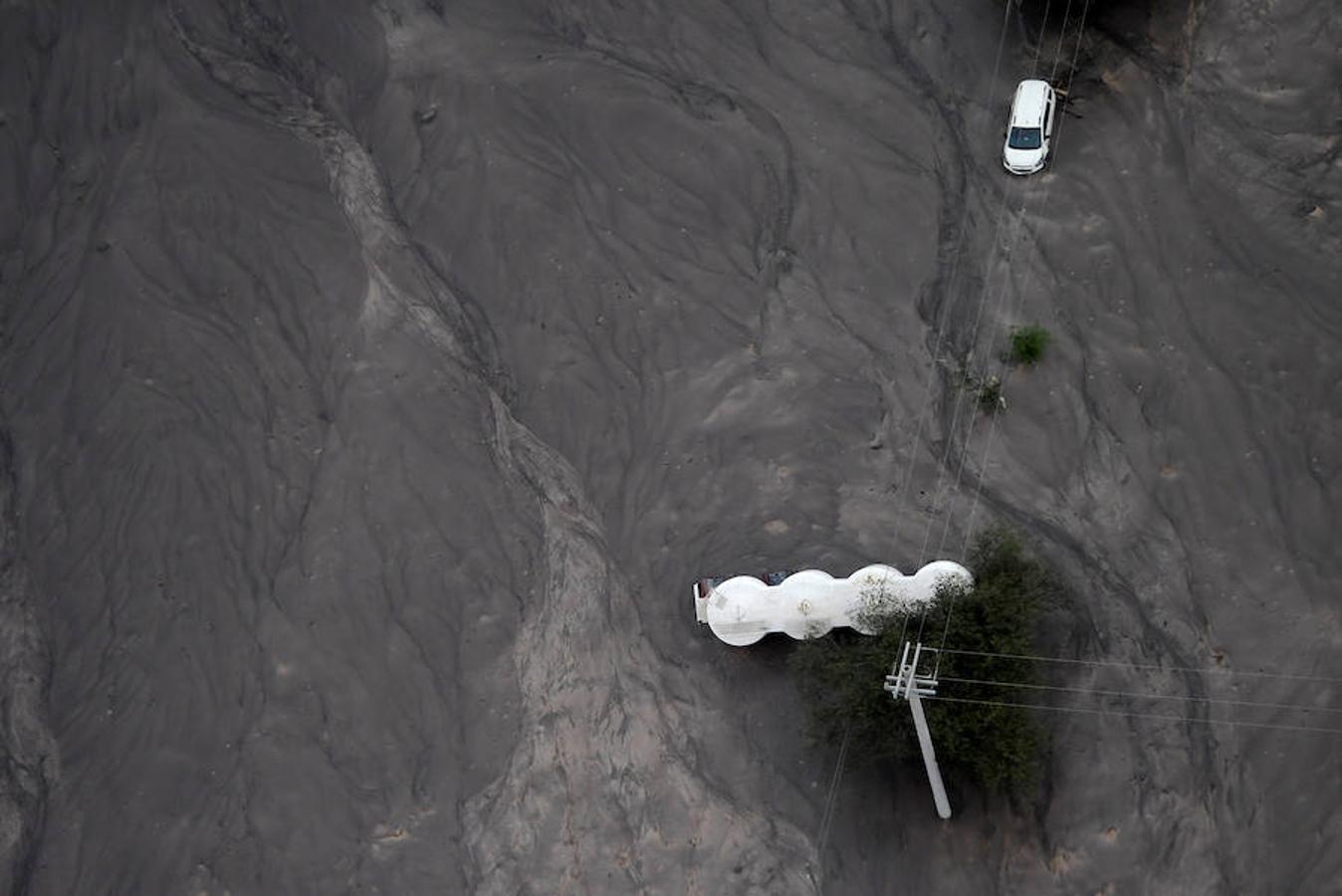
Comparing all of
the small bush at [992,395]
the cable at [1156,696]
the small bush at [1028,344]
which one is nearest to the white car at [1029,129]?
the small bush at [1028,344]

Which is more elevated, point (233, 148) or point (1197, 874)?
point (233, 148)

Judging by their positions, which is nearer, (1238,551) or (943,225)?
(1238,551)

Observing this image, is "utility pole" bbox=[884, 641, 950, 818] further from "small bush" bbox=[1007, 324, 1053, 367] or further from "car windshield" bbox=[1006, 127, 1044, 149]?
"car windshield" bbox=[1006, 127, 1044, 149]

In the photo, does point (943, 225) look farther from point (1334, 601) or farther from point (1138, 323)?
point (1334, 601)

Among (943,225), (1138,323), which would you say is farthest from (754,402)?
(1138,323)

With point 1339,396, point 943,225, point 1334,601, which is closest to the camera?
point 1334,601

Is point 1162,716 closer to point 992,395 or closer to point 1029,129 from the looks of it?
point 992,395

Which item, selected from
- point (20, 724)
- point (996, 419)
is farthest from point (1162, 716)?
point (20, 724)
